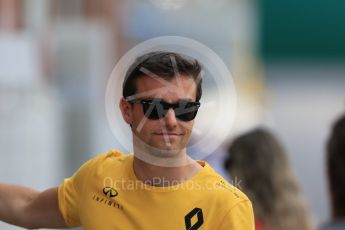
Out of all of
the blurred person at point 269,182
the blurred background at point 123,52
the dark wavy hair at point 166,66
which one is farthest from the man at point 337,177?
the blurred person at point 269,182

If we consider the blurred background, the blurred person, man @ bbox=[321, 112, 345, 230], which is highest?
man @ bbox=[321, 112, 345, 230]

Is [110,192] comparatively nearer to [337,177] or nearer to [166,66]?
[166,66]

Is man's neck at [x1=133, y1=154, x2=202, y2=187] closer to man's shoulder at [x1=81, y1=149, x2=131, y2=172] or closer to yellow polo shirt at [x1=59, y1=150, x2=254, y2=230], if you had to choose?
yellow polo shirt at [x1=59, y1=150, x2=254, y2=230]

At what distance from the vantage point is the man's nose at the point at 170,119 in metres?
2.82

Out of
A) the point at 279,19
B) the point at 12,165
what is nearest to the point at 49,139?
the point at 12,165

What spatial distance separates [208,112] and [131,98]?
0.76 feet

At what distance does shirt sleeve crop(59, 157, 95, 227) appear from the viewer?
122 inches

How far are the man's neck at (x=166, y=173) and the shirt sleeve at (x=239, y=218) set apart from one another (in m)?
Result: 0.16

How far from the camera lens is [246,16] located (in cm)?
2611

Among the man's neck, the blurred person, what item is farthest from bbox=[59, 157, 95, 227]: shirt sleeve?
the blurred person

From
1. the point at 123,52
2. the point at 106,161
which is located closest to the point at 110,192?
the point at 106,161

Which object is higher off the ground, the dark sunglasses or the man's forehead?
the man's forehead

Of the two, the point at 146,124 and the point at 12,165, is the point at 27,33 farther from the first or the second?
the point at 146,124

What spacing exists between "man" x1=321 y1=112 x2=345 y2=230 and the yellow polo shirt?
0.72m
